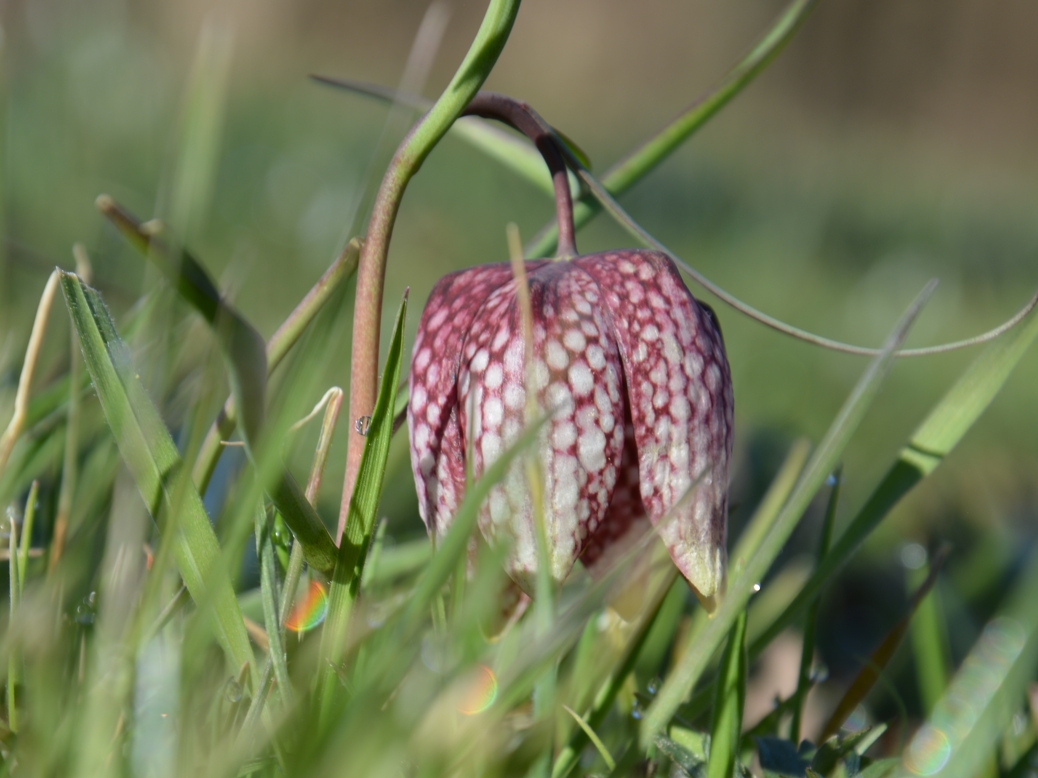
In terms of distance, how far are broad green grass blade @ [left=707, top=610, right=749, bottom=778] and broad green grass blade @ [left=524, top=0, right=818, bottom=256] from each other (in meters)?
0.29

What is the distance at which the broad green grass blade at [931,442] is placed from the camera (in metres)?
Answer: 0.49

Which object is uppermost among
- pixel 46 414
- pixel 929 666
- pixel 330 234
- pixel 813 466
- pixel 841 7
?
pixel 841 7

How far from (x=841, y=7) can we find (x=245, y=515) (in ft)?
21.2

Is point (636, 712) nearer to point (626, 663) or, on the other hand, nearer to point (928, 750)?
point (626, 663)

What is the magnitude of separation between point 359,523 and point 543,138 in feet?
0.81

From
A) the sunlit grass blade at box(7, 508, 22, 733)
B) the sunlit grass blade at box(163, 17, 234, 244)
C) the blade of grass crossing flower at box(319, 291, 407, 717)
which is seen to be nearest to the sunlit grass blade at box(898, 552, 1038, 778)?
the blade of grass crossing flower at box(319, 291, 407, 717)

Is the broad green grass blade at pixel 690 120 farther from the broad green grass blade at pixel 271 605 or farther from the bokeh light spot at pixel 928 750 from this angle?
the bokeh light spot at pixel 928 750

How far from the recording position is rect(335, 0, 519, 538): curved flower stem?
430 mm

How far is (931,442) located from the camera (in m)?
0.53

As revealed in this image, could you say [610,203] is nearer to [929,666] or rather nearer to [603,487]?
[603,487]

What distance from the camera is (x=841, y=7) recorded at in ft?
19.0

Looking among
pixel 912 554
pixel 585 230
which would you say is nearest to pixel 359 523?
pixel 912 554

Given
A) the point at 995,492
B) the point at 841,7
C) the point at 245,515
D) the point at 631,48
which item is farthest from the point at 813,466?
the point at 841,7

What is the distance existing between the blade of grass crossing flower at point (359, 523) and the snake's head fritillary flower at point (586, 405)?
49mm
